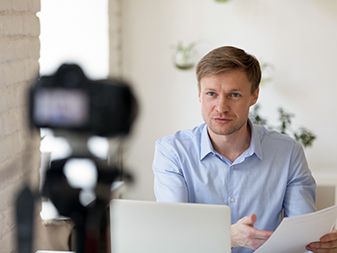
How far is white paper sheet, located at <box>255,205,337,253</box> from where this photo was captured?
1.52 meters

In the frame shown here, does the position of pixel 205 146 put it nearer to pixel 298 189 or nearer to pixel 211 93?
pixel 211 93

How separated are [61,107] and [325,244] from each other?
137 cm

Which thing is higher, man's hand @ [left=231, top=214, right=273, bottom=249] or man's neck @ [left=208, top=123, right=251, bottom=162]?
man's neck @ [left=208, top=123, right=251, bottom=162]

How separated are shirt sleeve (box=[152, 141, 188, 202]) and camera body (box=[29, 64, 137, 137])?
1.48 meters

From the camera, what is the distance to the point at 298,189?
2068mm

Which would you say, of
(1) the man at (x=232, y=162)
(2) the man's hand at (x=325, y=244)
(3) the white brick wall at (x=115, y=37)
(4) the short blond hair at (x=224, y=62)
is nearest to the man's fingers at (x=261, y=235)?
(2) the man's hand at (x=325, y=244)

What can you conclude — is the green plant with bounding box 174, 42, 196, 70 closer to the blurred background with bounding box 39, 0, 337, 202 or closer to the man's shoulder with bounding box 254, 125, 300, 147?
the blurred background with bounding box 39, 0, 337, 202

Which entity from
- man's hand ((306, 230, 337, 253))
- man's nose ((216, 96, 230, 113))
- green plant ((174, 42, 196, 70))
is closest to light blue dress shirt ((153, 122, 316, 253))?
man's nose ((216, 96, 230, 113))

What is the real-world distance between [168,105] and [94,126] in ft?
11.2

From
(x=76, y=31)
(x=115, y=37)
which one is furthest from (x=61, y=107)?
(x=115, y=37)

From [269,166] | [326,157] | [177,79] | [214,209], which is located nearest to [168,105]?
[177,79]

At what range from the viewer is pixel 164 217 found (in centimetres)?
137

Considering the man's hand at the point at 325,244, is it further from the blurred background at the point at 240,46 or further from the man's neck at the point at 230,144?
the blurred background at the point at 240,46

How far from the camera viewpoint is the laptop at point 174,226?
1.37 metres
